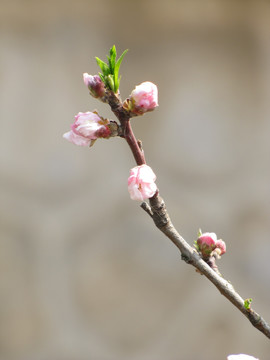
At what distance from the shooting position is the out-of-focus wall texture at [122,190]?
1285mm

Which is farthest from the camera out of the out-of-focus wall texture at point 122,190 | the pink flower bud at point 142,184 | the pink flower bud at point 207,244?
the out-of-focus wall texture at point 122,190

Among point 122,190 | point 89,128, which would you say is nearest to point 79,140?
point 89,128

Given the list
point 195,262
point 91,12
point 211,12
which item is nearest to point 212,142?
point 211,12

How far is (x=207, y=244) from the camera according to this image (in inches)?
20.5

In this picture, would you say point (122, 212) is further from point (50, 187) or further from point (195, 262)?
point (195, 262)

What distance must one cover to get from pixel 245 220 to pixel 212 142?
190mm

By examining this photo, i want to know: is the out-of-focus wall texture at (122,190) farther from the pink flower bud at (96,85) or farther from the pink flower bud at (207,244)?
the pink flower bud at (96,85)

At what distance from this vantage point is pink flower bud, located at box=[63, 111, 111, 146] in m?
0.41

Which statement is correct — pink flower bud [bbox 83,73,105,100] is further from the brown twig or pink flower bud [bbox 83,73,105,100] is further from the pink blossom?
the pink blossom

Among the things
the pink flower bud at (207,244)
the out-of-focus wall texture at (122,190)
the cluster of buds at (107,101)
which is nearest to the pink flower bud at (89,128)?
the cluster of buds at (107,101)

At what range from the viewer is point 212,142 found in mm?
1310

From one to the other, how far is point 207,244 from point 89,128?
17cm

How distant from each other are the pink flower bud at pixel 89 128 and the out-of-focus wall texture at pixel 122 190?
857 millimetres

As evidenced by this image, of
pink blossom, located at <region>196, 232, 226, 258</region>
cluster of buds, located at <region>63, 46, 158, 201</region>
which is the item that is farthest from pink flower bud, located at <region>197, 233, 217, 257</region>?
cluster of buds, located at <region>63, 46, 158, 201</region>
